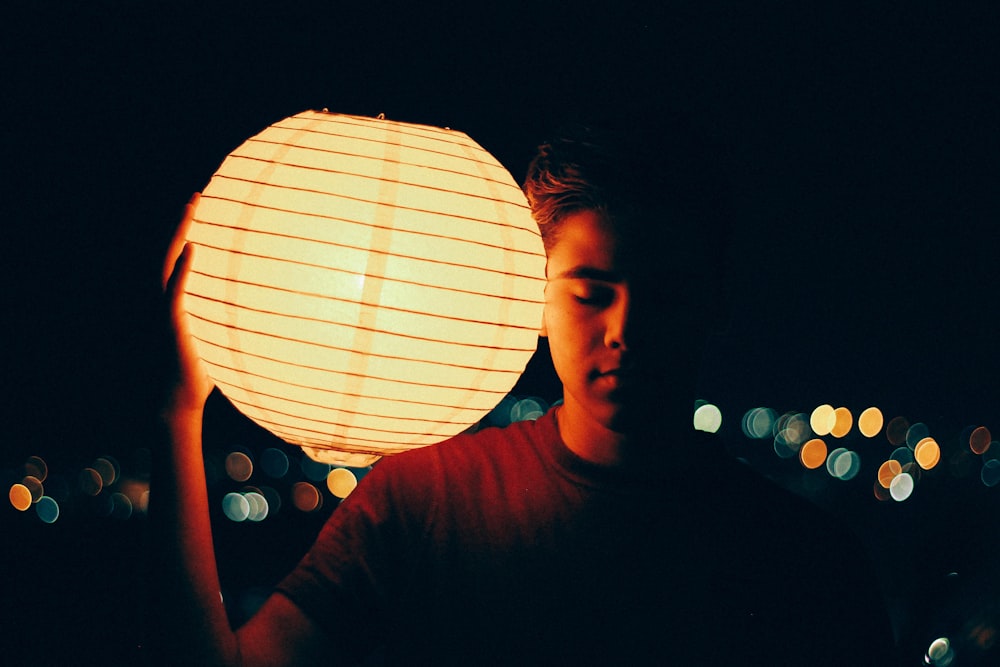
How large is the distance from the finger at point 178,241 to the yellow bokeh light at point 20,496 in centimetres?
1992

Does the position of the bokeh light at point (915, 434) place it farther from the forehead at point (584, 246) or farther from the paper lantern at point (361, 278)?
the paper lantern at point (361, 278)

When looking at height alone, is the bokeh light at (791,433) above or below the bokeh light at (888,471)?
below

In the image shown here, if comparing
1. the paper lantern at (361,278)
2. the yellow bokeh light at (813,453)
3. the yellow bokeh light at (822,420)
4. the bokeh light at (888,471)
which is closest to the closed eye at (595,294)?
the paper lantern at (361,278)

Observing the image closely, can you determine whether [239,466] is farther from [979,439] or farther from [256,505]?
[979,439]

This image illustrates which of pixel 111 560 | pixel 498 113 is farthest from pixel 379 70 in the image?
pixel 111 560

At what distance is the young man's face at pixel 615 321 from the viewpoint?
1.61 meters

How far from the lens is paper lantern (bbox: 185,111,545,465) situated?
1213mm

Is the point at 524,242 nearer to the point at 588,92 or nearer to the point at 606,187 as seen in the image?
the point at 606,187

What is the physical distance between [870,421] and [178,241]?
33440mm

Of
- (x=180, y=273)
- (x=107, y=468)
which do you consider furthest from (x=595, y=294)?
(x=107, y=468)

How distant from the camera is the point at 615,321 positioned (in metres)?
1.60

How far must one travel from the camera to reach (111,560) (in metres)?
10.0

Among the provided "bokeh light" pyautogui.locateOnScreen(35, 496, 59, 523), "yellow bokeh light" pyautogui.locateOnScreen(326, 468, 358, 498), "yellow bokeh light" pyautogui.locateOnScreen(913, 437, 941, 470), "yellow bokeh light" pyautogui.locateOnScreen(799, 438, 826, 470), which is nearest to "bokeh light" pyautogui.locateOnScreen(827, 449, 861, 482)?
"yellow bokeh light" pyautogui.locateOnScreen(799, 438, 826, 470)

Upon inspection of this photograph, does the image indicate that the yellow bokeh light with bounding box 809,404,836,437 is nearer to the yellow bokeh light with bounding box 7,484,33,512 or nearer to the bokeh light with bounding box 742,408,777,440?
the bokeh light with bounding box 742,408,777,440
